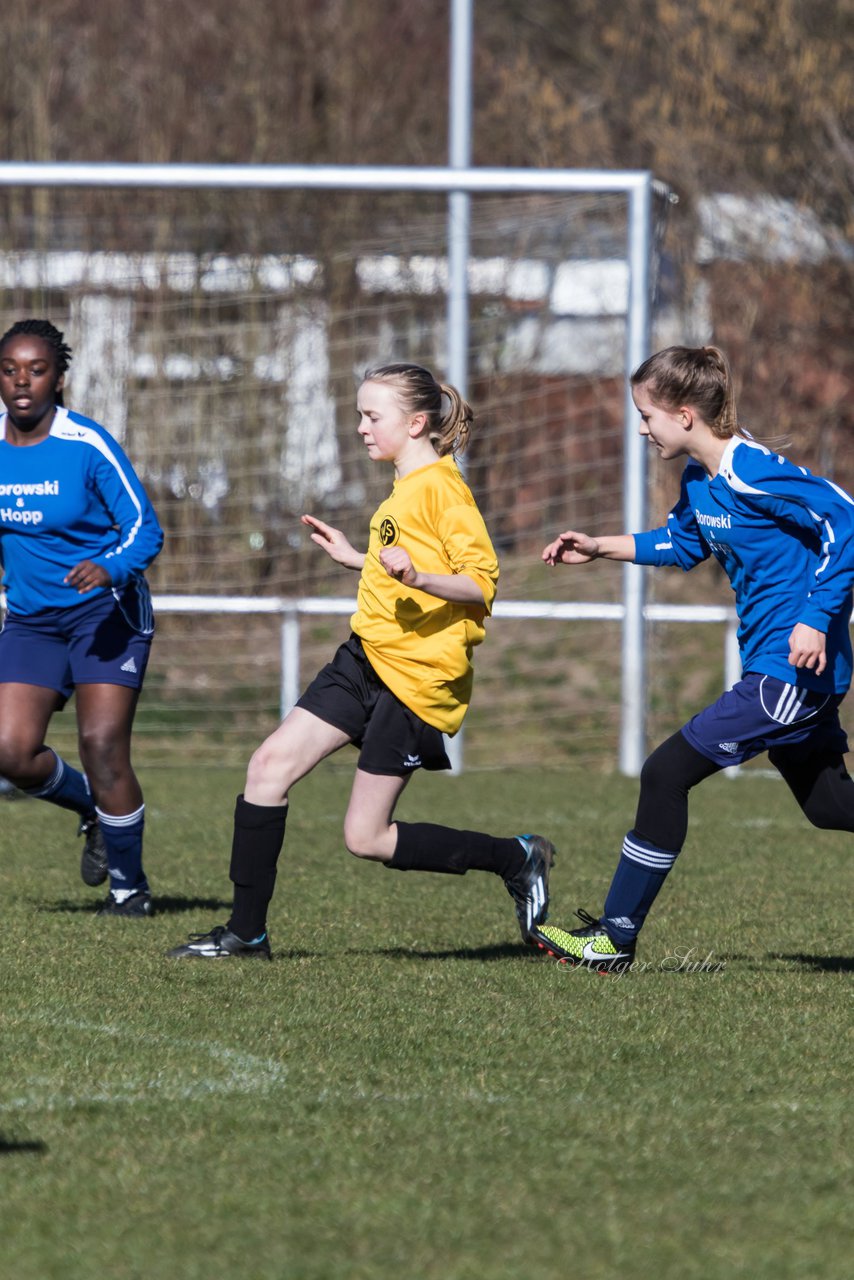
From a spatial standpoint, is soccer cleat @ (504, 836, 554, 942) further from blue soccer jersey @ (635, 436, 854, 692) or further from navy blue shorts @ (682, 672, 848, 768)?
blue soccer jersey @ (635, 436, 854, 692)

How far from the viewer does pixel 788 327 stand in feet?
52.9

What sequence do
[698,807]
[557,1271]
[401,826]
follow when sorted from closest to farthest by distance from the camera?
[557,1271], [401,826], [698,807]

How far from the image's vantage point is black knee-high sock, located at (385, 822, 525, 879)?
216 inches

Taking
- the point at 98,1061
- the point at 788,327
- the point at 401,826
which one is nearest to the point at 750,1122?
the point at 98,1061

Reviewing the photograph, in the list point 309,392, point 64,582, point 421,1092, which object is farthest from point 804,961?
point 309,392

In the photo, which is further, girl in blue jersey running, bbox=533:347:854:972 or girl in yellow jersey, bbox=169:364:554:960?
girl in yellow jersey, bbox=169:364:554:960

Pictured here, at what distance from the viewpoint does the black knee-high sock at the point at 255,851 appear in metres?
5.39

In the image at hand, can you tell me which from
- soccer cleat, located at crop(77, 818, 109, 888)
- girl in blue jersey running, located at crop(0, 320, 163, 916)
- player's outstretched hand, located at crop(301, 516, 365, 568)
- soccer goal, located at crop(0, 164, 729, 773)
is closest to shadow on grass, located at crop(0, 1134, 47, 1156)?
player's outstretched hand, located at crop(301, 516, 365, 568)

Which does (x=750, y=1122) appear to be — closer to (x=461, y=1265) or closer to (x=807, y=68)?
(x=461, y=1265)

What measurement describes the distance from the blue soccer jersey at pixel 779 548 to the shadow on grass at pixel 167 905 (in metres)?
2.37

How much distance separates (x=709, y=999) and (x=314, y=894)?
2.29 m

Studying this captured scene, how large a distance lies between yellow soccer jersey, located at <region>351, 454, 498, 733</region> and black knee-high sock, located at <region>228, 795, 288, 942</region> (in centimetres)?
52

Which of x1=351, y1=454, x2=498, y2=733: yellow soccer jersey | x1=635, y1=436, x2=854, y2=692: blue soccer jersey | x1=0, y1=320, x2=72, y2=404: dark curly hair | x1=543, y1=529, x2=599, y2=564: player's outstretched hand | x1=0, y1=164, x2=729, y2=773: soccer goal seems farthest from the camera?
x1=0, y1=164, x2=729, y2=773: soccer goal

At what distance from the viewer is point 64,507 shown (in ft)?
20.2
